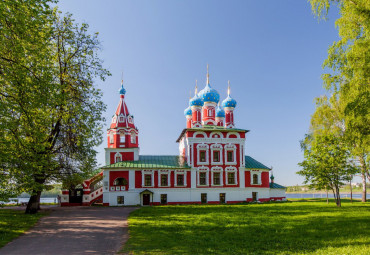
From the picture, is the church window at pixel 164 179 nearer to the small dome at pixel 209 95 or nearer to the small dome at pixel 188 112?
the small dome at pixel 188 112

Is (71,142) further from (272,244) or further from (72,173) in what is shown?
(272,244)

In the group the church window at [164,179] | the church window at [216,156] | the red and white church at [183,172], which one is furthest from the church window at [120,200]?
the church window at [216,156]

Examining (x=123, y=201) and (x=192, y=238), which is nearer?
(x=192, y=238)

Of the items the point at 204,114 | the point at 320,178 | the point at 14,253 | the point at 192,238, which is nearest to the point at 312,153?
the point at 320,178

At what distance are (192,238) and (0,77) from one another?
393 inches

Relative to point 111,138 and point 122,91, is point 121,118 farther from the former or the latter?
point 122,91

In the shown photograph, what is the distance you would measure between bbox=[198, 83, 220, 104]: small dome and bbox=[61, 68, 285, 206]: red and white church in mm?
1327

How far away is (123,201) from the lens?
103ft

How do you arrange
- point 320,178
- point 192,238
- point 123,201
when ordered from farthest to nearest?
point 123,201 → point 320,178 → point 192,238

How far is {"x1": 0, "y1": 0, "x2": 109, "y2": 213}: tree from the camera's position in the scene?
37.6 feet

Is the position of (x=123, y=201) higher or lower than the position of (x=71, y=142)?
lower

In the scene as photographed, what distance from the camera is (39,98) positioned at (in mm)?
11969

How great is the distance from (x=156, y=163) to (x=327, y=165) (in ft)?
56.5

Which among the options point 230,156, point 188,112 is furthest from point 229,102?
point 230,156
